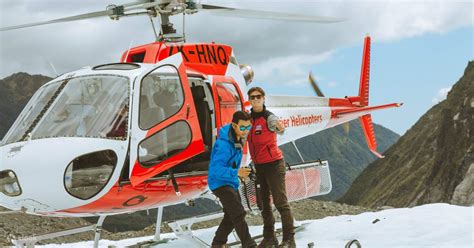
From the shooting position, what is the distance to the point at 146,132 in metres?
7.27

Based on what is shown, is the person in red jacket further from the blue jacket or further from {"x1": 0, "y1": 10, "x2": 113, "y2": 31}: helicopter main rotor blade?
{"x1": 0, "y1": 10, "x2": 113, "y2": 31}: helicopter main rotor blade

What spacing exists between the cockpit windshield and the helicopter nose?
1.63ft

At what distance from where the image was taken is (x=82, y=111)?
7188 mm

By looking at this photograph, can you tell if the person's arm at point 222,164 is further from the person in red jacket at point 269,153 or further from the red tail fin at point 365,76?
the red tail fin at point 365,76

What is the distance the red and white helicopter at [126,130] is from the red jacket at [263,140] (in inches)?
36.2

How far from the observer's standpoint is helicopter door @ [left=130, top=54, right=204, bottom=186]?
723 cm

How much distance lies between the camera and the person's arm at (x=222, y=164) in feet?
21.4

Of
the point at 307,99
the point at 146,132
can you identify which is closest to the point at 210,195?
the point at 146,132

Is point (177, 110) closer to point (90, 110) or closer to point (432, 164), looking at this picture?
point (90, 110)

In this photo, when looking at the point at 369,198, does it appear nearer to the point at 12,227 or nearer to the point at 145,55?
the point at 12,227

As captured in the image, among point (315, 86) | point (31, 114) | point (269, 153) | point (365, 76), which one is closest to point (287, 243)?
point (269, 153)

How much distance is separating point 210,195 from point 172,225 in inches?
29.0

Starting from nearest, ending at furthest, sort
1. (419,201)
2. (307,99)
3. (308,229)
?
(308,229) → (307,99) → (419,201)

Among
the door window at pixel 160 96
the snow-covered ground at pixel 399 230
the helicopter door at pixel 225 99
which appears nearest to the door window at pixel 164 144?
the door window at pixel 160 96
